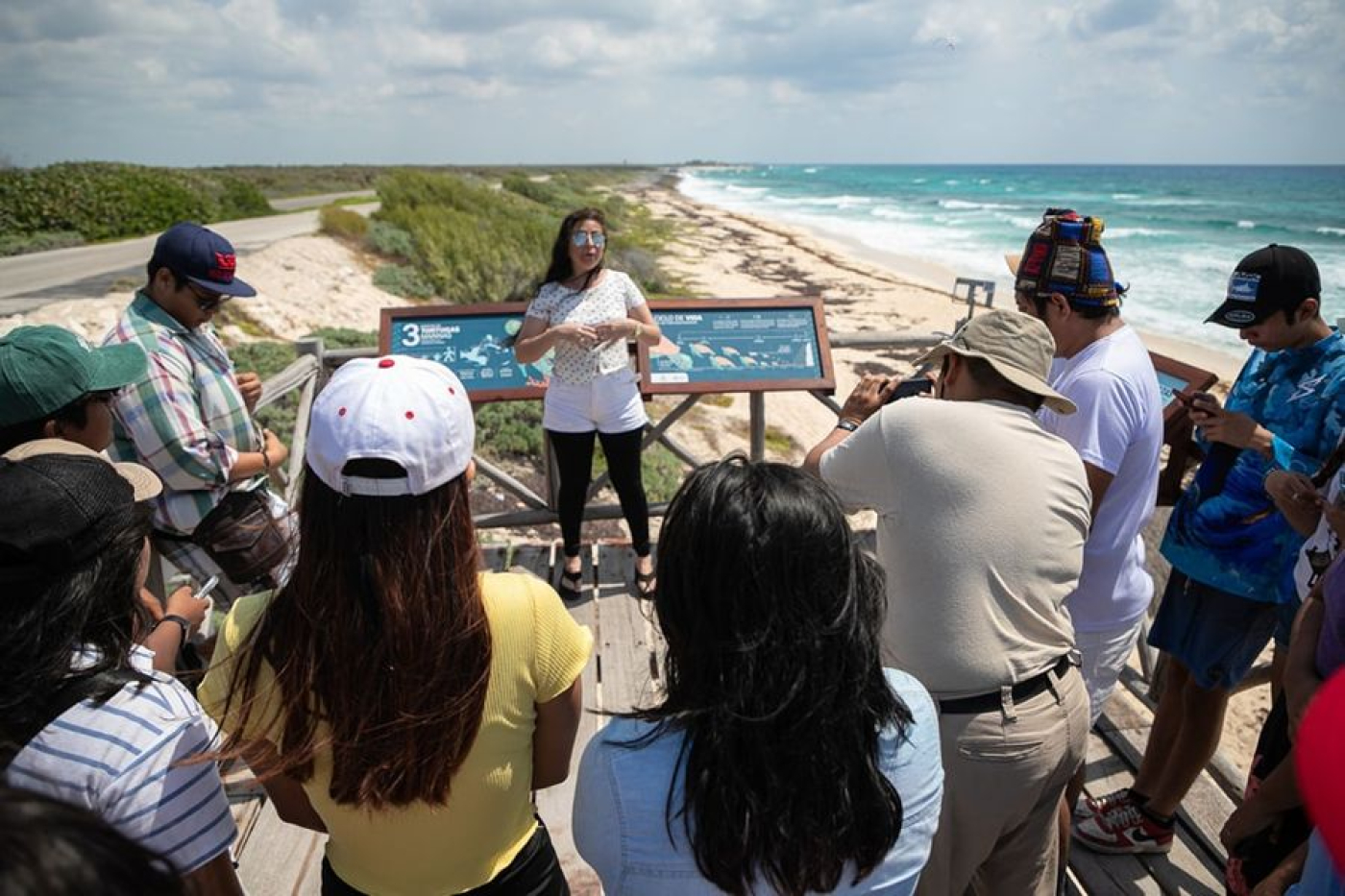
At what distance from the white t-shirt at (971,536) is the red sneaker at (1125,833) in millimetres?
1247

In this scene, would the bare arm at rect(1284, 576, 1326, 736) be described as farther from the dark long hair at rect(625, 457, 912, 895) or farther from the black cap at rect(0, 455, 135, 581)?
the black cap at rect(0, 455, 135, 581)

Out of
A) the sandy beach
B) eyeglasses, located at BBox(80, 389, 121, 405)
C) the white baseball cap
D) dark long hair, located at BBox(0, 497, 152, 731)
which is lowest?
the sandy beach

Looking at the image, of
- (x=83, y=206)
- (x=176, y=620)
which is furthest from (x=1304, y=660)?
(x=83, y=206)

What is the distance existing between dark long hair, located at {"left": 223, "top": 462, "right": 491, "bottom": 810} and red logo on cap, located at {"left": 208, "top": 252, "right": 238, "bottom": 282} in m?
1.69

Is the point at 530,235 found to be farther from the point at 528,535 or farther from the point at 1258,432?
the point at 1258,432

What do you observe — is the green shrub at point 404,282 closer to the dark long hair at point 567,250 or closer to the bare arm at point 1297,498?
the dark long hair at point 567,250

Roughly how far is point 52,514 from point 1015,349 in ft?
6.42

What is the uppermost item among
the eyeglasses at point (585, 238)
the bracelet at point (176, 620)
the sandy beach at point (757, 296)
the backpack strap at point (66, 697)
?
the eyeglasses at point (585, 238)

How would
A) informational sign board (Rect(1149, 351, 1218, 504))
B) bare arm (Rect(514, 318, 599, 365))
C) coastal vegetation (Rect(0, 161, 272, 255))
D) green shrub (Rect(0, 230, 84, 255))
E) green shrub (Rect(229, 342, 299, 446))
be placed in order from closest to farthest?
informational sign board (Rect(1149, 351, 1218, 504))
bare arm (Rect(514, 318, 599, 365))
green shrub (Rect(229, 342, 299, 446))
green shrub (Rect(0, 230, 84, 255))
coastal vegetation (Rect(0, 161, 272, 255))

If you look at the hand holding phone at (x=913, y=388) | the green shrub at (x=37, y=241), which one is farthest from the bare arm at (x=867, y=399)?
the green shrub at (x=37, y=241)

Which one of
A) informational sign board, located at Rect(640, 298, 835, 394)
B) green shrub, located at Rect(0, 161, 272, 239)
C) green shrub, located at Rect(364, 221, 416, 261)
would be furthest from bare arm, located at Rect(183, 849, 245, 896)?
green shrub, located at Rect(0, 161, 272, 239)

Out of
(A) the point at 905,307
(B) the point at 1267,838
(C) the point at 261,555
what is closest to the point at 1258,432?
(B) the point at 1267,838

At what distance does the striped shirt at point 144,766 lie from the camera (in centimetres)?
123

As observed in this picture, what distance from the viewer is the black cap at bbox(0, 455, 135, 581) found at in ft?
4.32
